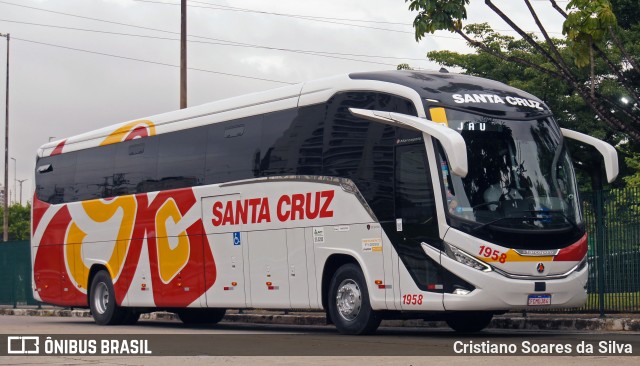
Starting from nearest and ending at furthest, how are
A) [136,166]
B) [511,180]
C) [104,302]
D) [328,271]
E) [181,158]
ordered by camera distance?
[511,180] → [328,271] → [181,158] → [136,166] → [104,302]

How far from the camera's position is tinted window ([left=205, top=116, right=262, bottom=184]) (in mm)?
18641

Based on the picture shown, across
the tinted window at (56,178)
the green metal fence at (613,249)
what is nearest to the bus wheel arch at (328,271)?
the green metal fence at (613,249)

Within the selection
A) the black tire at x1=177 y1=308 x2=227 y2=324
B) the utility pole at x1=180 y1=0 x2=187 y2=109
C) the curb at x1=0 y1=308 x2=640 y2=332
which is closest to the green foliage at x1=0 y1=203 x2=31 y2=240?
the utility pole at x1=180 y1=0 x2=187 y2=109

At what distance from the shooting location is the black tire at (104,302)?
22837mm

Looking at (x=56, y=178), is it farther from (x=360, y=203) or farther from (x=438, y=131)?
(x=438, y=131)

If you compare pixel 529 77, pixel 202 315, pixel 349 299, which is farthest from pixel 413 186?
pixel 529 77

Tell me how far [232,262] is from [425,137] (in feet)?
17.6

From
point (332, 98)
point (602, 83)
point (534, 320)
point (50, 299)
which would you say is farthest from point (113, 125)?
point (602, 83)

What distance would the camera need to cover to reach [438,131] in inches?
568

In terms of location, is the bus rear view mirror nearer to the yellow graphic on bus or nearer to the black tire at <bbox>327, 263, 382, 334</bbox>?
the black tire at <bbox>327, 263, 382, 334</bbox>

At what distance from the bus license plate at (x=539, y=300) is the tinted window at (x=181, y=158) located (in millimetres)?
7101

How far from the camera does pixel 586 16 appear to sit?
1603cm

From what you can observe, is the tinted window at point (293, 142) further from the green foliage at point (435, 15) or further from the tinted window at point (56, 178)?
the tinted window at point (56, 178)

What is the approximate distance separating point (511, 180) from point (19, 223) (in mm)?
91195
